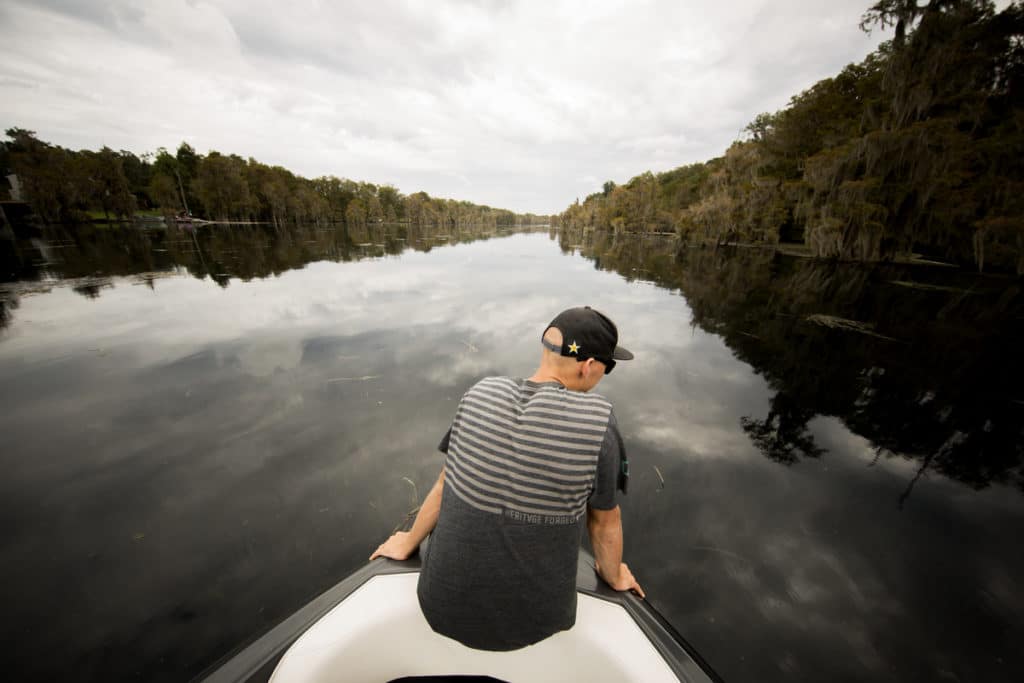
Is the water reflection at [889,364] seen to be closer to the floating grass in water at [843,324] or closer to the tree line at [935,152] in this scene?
the floating grass in water at [843,324]

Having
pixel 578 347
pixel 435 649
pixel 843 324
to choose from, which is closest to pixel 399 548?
pixel 435 649

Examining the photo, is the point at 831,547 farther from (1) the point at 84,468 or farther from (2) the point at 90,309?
(2) the point at 90,309

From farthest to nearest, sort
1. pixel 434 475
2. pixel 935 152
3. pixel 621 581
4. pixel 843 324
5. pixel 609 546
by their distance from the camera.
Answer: pixel 935 152
pixel 843 324
pixel 434 475
pixel 621 581
pixel 609 546

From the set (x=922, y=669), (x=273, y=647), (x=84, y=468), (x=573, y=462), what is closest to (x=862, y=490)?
(x=922, y=669)

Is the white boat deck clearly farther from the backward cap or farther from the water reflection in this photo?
the water reflection

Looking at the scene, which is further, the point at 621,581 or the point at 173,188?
the point at 173,188

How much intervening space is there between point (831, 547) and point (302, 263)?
25909 millimetres

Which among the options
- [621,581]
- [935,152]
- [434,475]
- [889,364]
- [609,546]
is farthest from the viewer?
[935,152]

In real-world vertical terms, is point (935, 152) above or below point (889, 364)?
above

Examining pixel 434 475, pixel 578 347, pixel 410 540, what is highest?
pixel 578 347

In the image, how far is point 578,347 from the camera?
1.89 metres

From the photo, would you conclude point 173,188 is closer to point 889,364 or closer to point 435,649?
point 435,649

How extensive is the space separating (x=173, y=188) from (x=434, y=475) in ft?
314

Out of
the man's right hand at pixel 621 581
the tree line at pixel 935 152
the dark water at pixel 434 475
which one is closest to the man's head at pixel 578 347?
the man's right hand at pixel 621 581
